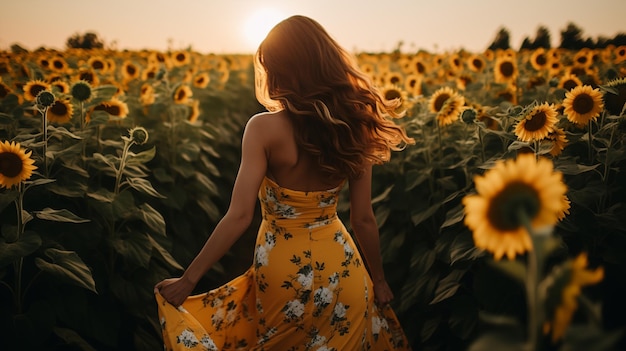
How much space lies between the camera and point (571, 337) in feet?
2.56

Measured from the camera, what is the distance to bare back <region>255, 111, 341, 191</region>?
213cm

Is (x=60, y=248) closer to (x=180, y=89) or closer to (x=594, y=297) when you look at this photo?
(x=594, y=297)

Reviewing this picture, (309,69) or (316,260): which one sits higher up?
(309,69)

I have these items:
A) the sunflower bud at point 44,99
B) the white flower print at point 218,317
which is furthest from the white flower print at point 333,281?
the sunflower bud at point 44,99

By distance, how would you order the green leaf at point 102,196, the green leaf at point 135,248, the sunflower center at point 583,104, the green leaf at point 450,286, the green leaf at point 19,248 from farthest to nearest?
1. the green leaf at point 135,248
2. the green leaf at point 102,196
3. the green leaf at point 450,286
4. the sunflower center at point 583,104
5. the green leaf at point 19,248

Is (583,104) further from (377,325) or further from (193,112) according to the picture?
(193,112)

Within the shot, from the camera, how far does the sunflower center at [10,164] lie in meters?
2.29

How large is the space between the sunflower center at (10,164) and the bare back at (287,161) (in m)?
1.07

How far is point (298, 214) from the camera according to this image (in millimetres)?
2316

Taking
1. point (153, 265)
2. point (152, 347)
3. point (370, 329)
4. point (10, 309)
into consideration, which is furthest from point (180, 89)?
point (370, 329)

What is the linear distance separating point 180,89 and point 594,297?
3.99 meters

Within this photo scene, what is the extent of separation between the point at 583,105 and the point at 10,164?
8.74 ft

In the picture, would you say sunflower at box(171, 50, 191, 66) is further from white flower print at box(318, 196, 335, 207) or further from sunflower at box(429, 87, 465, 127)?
white flower print at box(318, 196, 335, 207)

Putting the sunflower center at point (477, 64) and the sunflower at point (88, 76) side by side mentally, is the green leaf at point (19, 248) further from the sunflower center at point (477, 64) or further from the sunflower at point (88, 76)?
the sunflower center at point (477, 64)
